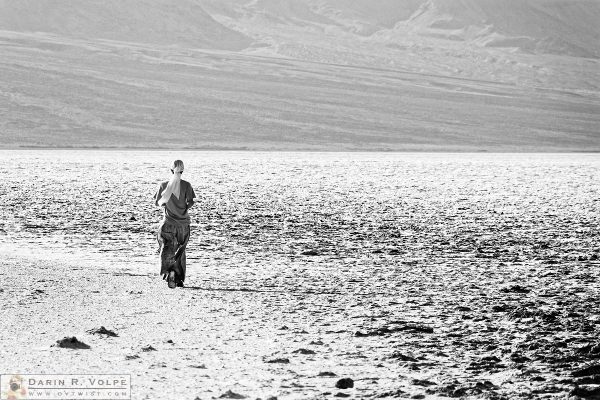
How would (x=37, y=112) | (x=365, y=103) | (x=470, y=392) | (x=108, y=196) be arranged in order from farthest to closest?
1. (x=365, y=103)
2. (x=37, y=112)
3. (x=108, y=196)
4. (x=470, y=392)

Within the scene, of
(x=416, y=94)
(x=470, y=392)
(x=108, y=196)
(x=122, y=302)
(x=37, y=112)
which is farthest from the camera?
(x=416, y=94)

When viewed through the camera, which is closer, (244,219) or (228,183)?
(244,219)

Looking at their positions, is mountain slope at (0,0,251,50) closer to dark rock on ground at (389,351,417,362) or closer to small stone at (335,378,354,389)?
dark rock on ground at (389,351,417,362)

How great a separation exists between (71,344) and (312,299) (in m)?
2.84

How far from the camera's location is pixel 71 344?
21.7ft

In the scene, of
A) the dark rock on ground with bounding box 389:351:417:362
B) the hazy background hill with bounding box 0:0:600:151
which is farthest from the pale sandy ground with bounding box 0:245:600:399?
the hazy background hill with bounding box 0:0:600:151

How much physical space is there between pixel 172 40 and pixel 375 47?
104ft

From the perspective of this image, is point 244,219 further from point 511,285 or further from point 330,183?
point 330,183

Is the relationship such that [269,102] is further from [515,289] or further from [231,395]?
[231,395]

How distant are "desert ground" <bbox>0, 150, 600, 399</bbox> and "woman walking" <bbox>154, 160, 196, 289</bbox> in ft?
0.56

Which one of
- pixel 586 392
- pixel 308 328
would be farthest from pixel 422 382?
pixel 308 328

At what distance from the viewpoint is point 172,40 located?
161 m

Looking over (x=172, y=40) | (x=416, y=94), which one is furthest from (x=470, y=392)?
(x=172, y=40)

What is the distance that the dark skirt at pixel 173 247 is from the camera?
9.41m
